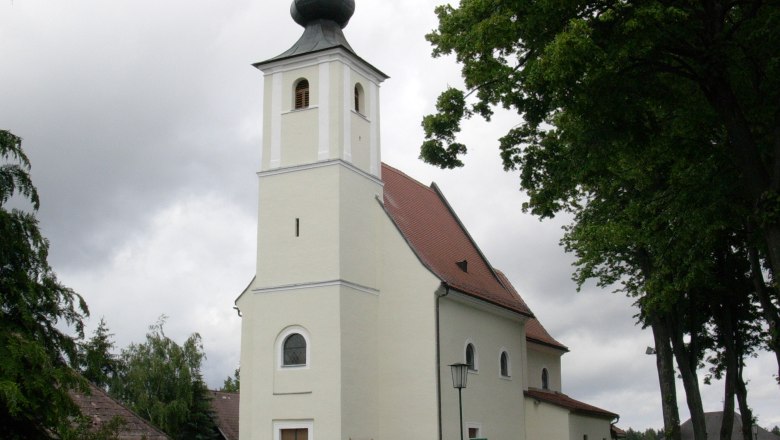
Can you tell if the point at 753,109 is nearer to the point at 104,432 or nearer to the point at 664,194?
the point at 664,194

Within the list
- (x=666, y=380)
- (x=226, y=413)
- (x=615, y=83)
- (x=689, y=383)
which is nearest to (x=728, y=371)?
(x=689, y=383)

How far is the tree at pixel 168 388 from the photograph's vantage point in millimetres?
33969

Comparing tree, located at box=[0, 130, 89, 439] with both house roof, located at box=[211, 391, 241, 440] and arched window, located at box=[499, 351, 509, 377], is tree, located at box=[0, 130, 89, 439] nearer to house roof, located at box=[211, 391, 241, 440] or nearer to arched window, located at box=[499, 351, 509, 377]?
arched window, located at box=[499, 351, 509, 377]

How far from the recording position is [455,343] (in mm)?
27391

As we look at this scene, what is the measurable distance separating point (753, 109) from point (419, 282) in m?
12.9

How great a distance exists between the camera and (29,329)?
10031 millimetres

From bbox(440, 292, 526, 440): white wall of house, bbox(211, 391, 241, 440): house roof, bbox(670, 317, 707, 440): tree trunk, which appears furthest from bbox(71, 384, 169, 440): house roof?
bbox(211, 391, 241, 440): house roof

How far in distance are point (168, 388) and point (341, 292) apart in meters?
12.8

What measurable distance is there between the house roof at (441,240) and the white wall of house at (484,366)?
53 centimetres

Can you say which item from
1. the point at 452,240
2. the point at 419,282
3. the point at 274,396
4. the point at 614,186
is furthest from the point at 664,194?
the point at 452,240

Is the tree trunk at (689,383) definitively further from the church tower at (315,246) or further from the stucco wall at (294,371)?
the stucco wall at (294,371)

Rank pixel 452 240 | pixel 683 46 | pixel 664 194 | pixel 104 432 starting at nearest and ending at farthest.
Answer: pixel 104 432, pixel 683 46, pixel 664 194, pixel 452 240

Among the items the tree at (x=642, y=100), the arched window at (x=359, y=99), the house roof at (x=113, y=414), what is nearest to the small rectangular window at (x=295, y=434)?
the house roof at (x=113, y=414)

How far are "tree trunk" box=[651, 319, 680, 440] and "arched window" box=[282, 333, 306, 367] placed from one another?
9379 mm
